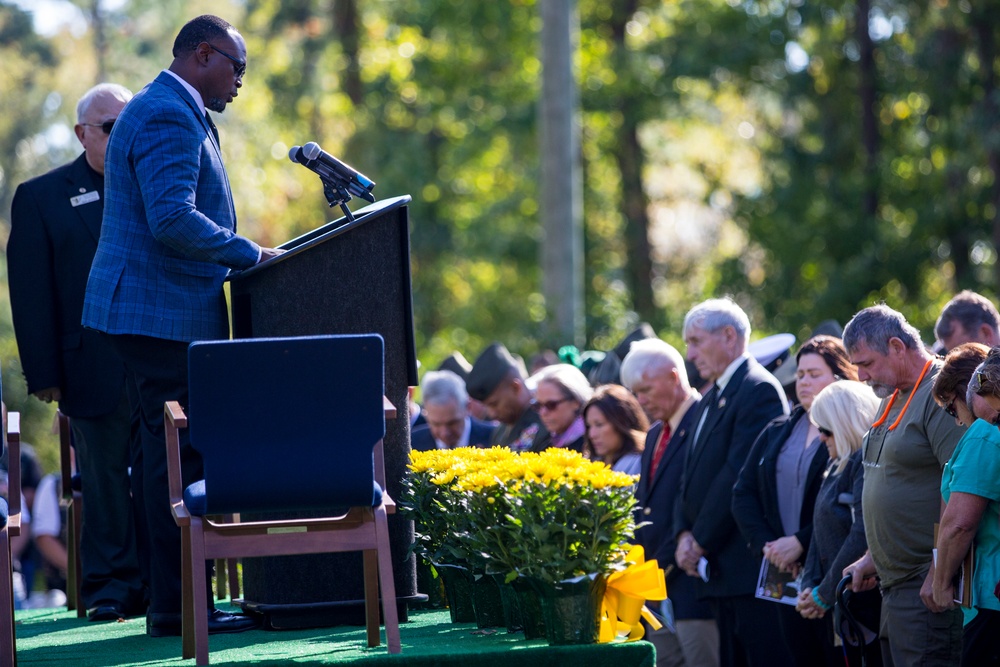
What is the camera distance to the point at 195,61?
518 cm

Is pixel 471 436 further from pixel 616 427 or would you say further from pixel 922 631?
pixel 922 631

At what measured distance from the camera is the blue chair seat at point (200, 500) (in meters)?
4.61

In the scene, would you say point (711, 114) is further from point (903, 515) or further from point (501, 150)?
point (903, 515)

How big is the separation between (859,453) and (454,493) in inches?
86.0

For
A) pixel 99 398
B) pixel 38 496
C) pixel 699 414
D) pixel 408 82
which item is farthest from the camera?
pixel 408 82

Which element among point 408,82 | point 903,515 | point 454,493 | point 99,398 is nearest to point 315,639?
point 454,493

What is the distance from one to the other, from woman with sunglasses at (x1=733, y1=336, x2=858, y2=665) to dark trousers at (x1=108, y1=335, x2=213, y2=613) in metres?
2.92

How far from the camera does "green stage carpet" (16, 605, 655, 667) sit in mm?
4551

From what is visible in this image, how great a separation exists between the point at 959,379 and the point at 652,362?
261 cm

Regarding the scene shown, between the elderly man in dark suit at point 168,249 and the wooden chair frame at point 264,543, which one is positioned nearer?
the wooden chair frame at point 264,543

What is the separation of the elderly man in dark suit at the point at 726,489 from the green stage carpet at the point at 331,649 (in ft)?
6.56

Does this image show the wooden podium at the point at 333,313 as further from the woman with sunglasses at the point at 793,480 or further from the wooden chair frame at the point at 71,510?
the woman with sunglasses at the point at 793,480

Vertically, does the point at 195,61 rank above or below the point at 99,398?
above

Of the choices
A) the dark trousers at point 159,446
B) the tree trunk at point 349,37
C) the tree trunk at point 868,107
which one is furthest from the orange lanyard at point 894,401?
the tree trunk at point 349,37
